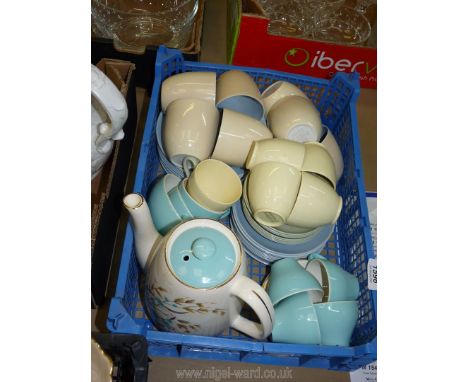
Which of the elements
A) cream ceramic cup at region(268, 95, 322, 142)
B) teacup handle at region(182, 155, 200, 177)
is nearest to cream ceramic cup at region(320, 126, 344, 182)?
cream ceramic cup at region(268, 95, 322, 142)

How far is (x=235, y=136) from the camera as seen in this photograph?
648 mm

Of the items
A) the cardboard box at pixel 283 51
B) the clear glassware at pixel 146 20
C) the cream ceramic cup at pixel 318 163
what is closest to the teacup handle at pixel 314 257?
the cream ceramic cup at pixel 318 163

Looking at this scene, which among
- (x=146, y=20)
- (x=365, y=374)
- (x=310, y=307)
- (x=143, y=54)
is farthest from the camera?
(x=146, y=20)

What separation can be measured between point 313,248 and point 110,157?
14.9 inches

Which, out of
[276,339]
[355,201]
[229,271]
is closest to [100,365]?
[229,271]

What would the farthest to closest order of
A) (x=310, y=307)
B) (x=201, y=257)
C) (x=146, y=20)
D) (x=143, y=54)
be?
(x=146, y=20) < (x=143, y=54) < (x=310, y=307) < (x=201, y=257)

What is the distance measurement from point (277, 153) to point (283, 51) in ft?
1.30

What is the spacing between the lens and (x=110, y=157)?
27.4 inches

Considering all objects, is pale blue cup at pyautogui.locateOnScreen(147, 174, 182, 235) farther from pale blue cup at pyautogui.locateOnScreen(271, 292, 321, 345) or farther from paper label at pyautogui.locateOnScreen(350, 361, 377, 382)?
paper label at pyautogui.locateOnScreen(350, 361, 377, 382)

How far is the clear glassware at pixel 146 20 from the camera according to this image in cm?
97

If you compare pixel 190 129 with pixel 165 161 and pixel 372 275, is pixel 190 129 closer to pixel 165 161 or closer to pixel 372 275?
pixel 165 161

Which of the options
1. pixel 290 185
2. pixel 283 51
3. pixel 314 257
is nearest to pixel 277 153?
pixel 290 185

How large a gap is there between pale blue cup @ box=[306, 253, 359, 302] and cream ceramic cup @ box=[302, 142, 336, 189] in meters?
0.13

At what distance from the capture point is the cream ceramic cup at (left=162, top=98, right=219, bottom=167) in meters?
0.65
